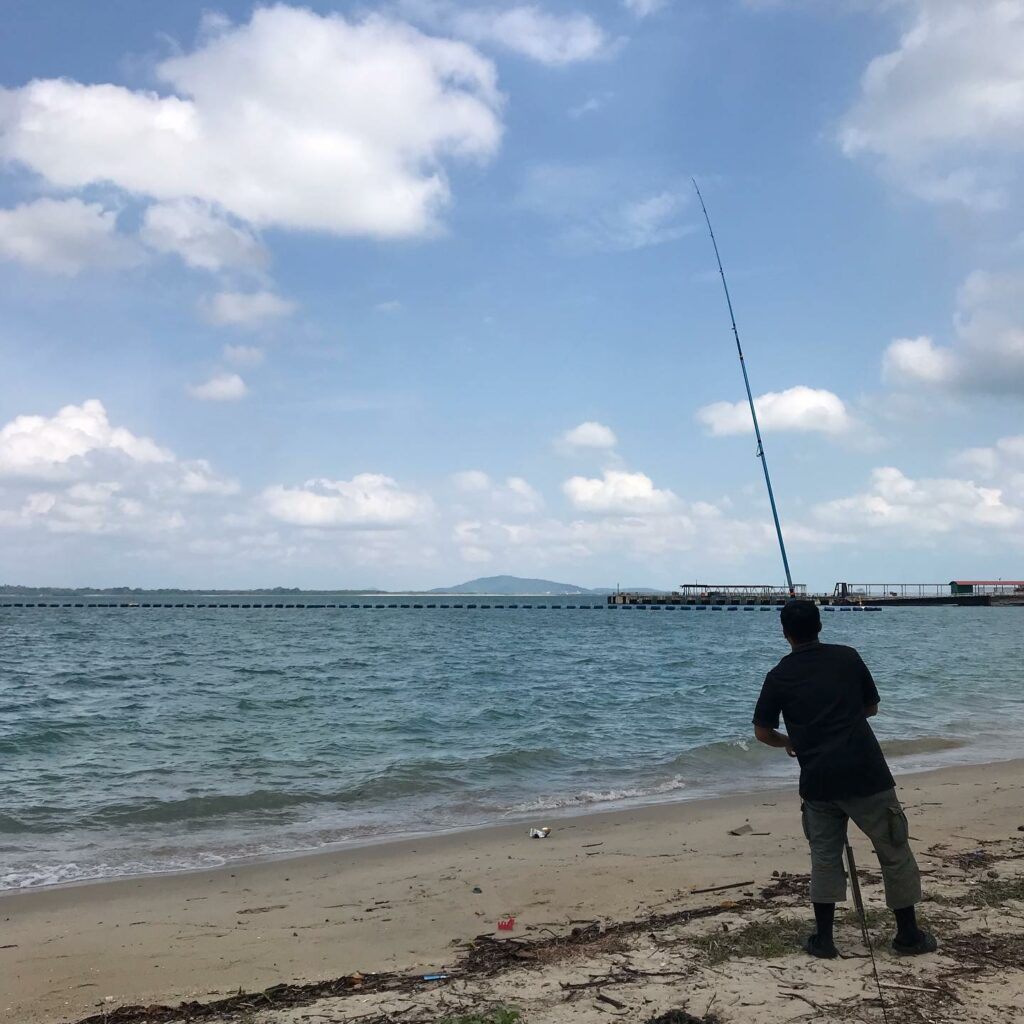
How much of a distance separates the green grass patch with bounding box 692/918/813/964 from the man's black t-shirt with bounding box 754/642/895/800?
86 centimetres

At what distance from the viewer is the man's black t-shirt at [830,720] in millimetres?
4695

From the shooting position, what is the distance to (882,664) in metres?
33.1

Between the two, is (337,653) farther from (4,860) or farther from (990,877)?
(990,877)

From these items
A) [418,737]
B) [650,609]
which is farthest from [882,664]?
[650,609]

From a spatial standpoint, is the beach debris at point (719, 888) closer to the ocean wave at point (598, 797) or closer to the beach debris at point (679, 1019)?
the beach debris at point (679, 1019)

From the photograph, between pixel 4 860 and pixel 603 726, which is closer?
pixel 4 860

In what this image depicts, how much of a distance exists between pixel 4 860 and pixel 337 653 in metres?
32.0

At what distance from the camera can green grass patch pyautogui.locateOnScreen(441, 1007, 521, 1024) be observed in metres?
3.94

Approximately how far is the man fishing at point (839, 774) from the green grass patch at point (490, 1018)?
178cm

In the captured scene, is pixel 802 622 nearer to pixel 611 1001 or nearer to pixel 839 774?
pixel 839 774

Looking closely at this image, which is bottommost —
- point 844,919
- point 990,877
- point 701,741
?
point 701,741

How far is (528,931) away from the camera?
19.5 feet

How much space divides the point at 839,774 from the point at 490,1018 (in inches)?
84.9

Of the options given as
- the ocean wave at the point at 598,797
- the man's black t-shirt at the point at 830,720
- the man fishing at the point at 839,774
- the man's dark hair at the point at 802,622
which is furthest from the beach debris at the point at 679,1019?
the ocean wave at the point at 598,797
